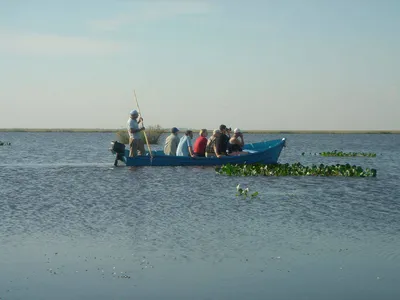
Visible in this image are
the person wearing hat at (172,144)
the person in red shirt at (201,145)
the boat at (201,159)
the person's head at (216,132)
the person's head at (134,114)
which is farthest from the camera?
the person wearing hat at (172,144)

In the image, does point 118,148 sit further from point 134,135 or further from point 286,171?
point 286,171

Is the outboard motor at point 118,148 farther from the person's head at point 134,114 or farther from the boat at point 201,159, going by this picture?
the person's head at point 134,114

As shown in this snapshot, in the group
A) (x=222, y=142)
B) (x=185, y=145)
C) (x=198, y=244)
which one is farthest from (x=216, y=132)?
(x=198, y=244)

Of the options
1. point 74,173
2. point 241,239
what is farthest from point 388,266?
point 74,173

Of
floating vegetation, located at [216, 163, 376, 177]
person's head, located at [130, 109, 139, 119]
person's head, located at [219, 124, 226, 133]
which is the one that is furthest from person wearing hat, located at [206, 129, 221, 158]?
Result: person's head, located at [130, 109, 139, 119]

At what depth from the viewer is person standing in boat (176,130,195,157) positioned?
2986 centimetres

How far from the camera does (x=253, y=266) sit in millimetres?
9781

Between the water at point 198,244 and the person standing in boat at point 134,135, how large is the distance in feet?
26.4

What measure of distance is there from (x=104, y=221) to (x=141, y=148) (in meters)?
16.6

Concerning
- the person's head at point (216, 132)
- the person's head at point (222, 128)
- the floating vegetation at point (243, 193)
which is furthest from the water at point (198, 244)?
the person's head at point (216, 132)

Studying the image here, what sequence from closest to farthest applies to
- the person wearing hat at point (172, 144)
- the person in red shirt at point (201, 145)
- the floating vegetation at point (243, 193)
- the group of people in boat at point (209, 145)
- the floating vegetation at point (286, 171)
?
the floating vegetation at point (243, 193), the floating vegetation at point (286, 171), the group of people in boat at point (209, 145), the person in red shirt at point (201, 145), the person wearing hat at point (172, 144)

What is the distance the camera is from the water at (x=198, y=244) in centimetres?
859

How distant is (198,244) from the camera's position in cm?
1154

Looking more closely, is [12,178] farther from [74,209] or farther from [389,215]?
[389,215]
